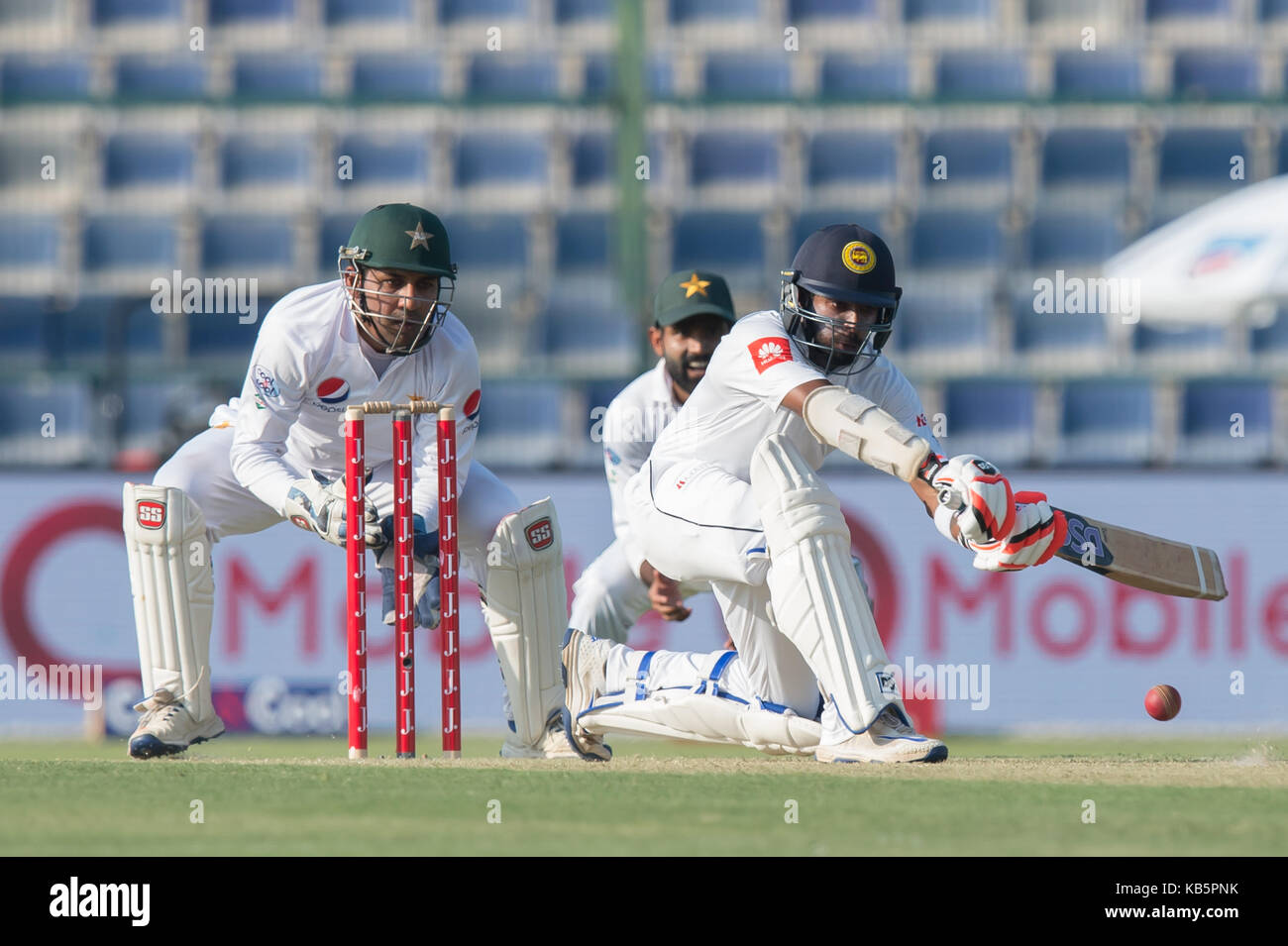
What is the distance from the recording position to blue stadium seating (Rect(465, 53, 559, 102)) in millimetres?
14000

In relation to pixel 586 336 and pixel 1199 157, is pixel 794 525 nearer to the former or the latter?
pixel 586 336

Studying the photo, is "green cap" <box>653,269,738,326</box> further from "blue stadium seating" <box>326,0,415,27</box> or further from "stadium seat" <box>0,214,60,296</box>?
"blue stadium seating" <box>326,0,415,27</box>

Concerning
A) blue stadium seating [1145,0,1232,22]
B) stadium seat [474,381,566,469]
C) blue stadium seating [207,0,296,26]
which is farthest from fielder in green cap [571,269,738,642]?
blue stadium seating [1145,0,1232,22]

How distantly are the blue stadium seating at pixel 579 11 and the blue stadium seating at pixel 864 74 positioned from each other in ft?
5.64

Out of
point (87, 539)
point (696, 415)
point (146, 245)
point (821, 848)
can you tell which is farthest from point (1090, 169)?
point (821, 848)

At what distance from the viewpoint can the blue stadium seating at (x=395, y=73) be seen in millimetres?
14078

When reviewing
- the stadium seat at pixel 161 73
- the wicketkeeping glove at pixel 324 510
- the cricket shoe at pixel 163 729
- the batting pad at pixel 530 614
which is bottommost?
the cricket shoe at pixel 163 729

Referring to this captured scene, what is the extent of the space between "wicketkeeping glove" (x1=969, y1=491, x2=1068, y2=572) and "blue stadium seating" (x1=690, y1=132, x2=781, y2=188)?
8.55 meters

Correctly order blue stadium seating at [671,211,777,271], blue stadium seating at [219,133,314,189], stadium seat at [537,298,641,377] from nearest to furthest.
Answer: stadium seat at [537,298,641,377], blue stadium seating at [671,211,777,271], blue stadium seating at [219,133,314,189]

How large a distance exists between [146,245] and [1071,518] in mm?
9412

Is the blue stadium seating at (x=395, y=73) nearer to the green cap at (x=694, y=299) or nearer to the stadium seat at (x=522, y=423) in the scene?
the stadium seat at (x=522, y=423)

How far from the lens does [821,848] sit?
391cm

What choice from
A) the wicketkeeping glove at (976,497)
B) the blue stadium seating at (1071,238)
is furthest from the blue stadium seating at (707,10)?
the wicketkeeping glove at (976,497)

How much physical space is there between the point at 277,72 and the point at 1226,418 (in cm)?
714
